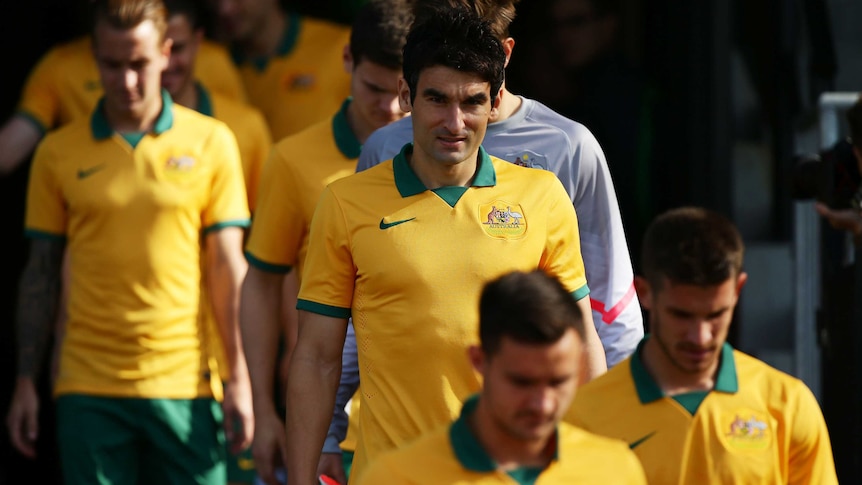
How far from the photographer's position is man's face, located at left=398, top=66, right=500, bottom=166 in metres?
4.20

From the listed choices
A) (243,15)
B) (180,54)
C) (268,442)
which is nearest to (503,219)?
(268,442)

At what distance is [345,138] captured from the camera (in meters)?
5.47

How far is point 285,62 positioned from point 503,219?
11.6 feet

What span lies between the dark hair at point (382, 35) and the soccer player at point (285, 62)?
2.01 m

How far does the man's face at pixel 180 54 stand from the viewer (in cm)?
682

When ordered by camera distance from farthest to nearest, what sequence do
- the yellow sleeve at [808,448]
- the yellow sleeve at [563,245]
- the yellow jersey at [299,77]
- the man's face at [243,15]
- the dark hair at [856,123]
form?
the man's face at [243,15] < the yellow jersey at [299,77] < the dark hair at [856,123] < the yellow sleeve at [563,245] < the yellow sleeve at [808,448]

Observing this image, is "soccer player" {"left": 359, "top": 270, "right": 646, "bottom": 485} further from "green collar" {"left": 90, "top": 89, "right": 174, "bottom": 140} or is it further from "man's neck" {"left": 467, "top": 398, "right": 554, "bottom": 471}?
"green collar" {"left": 90, "top": 89, "right": 174, "bottom": 140}

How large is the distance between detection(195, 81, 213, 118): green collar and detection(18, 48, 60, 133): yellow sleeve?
2.17 ft

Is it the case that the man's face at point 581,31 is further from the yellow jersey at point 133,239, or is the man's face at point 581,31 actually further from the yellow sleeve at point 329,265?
the yellow sleeve at point 329,265

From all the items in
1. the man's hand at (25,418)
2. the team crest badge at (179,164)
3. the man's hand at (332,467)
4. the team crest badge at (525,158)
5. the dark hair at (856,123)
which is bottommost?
the man's hand at (25,418)

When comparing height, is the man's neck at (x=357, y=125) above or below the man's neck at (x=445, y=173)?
below

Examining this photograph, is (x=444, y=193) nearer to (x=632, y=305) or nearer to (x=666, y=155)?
(x=632, y=305)

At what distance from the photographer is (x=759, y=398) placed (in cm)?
388

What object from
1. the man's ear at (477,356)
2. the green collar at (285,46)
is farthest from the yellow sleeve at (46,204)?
the man's ear at (477,356)
